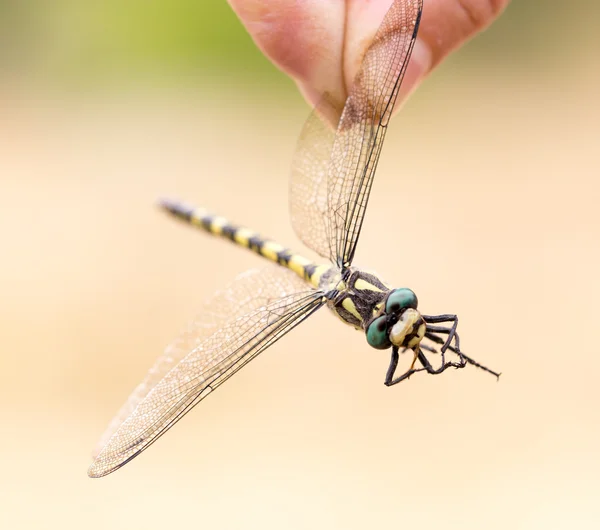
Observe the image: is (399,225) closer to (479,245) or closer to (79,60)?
(479,245)

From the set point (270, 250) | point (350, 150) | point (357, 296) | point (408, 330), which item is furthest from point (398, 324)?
point (270, 250)

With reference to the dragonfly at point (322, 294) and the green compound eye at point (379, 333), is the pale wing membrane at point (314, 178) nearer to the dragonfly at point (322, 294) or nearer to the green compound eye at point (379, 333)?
the dragonfly at point (322, 294)

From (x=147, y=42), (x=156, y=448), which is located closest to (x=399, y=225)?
(x=156, y=448)

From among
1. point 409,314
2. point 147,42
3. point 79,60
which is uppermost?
point 147,42

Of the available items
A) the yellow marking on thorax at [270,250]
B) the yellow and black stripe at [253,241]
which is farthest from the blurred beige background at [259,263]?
the yellow marking on thorax at [270,250]

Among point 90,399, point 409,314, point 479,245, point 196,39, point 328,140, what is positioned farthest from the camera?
point 196,39

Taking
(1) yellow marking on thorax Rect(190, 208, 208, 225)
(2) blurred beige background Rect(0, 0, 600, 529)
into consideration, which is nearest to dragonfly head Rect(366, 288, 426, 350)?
(1) yellow marking on thorax Rect(190, 208, 208, 225)
